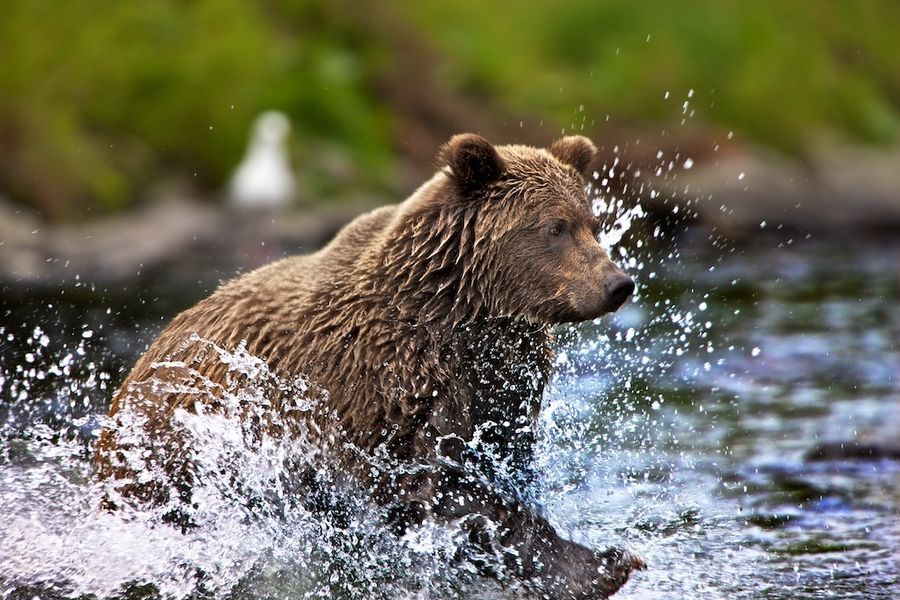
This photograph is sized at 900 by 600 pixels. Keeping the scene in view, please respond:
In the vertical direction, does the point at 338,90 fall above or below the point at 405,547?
above

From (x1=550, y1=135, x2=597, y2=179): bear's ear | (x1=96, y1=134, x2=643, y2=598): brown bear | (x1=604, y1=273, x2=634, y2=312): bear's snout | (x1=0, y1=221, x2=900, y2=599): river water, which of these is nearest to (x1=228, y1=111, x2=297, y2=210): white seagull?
(x1=0, y1=221, x2=900, y2=599): river water

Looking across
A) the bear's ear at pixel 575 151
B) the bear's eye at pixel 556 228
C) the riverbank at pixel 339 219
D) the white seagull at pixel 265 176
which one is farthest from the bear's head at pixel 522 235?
the white seagull at pixel 265 176

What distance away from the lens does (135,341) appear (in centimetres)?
1041

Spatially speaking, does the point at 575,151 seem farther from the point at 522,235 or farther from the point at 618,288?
the point at 618,288

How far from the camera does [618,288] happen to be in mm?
5730

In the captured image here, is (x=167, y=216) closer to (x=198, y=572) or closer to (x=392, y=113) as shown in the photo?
(x=392, y=113)

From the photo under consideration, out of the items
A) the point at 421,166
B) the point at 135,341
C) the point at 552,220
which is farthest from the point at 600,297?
the point at 421,166

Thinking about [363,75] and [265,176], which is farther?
[363,75]

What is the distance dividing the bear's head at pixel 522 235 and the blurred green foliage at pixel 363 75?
393 inches

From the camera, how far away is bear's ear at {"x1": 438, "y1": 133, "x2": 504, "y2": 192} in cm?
593

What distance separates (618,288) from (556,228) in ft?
1.73

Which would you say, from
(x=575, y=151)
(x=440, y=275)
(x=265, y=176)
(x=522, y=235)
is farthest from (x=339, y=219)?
(x=522, y=235)

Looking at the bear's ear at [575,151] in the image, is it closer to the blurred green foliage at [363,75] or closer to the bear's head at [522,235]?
the bear's head at [522,235]

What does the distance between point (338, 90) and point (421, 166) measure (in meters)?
1.79
